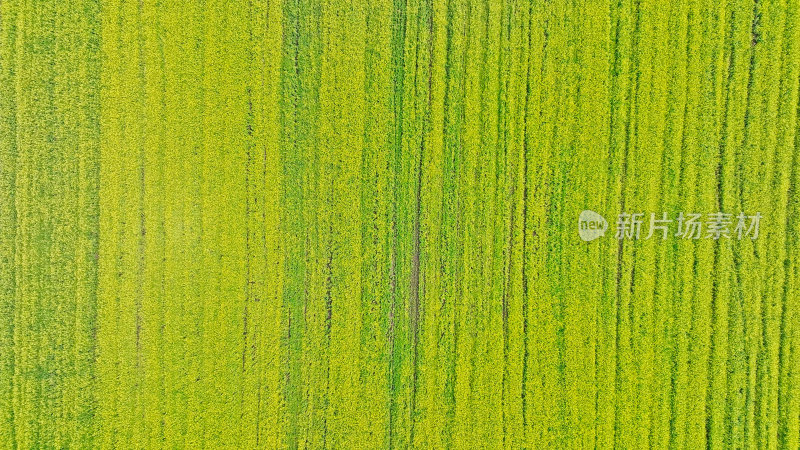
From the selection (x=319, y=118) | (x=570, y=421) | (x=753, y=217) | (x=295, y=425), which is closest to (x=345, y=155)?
(x=319, y=118)
